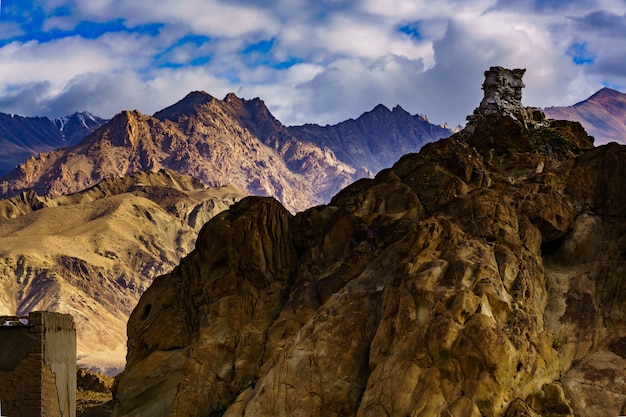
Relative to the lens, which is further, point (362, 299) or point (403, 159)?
point (403, 159)

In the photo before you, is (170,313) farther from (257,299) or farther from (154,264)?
(154,264)

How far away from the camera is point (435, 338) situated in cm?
3088

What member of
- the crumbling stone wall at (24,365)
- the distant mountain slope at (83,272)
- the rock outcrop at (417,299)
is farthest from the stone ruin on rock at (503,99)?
the distant mountain slope at (83,272)

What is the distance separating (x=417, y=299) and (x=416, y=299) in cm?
4

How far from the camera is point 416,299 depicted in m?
32.4

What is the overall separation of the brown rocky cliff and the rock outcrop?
62 mm

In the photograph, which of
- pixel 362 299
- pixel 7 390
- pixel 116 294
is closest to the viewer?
pixel 7 390

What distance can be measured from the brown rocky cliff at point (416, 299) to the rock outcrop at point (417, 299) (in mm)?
62

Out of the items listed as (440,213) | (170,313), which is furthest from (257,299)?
(440,213)

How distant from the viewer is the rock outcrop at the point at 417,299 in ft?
103

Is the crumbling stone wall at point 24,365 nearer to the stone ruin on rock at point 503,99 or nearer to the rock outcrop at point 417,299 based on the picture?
the rock outcrop at point 417,299

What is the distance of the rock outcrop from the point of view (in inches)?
1233

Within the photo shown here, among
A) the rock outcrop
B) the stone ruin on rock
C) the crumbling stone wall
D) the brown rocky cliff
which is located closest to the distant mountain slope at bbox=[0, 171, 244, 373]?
the stone ruin on rock

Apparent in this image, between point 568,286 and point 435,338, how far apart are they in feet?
25.6
